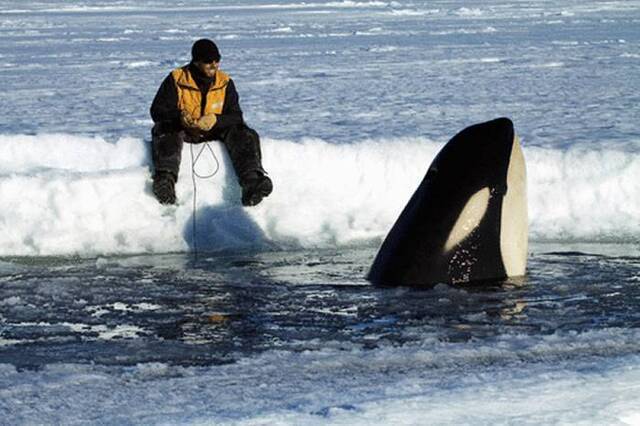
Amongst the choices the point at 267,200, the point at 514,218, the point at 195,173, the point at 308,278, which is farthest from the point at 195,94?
the point at 514,218

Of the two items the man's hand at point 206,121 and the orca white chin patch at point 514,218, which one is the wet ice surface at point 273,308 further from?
the man's hand at point 206,121

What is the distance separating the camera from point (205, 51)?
8914mm

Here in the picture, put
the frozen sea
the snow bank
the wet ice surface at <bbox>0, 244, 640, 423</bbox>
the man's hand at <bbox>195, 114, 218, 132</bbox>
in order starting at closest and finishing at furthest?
the wet ice surface at <bbox>0, 244, 640, 423</bbox> < the frozen sea < the snow bank < the man's hand at <bbox>195, 114, 218, 132</bbox>

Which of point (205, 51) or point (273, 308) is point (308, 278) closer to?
point (273, 308)

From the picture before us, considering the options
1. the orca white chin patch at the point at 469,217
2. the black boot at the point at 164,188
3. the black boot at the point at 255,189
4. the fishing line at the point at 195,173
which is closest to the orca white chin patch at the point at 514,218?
the orca white chin patch at the point at 469,217

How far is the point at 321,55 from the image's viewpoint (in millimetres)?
26703

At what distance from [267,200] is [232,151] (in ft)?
1.41

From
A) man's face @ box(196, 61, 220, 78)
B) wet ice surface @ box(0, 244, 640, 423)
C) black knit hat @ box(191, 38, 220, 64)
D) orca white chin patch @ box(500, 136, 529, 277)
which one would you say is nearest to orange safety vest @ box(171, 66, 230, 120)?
man's face @ box(196, 61, 220, 78)

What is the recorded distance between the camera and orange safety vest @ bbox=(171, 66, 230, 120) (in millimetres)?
9180

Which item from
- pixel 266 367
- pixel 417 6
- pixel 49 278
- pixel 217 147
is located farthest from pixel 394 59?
pixel 417 6

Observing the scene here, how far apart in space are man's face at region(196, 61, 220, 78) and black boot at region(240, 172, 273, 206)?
31.5 inches

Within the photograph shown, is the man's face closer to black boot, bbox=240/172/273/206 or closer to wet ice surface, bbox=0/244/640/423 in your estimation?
black boot, bbox=240/172/273/206

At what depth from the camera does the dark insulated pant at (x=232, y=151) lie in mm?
8992

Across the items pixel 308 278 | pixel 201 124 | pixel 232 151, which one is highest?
pixel 201 124
